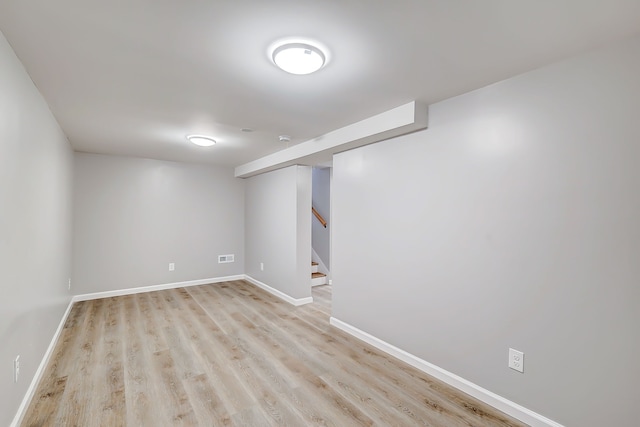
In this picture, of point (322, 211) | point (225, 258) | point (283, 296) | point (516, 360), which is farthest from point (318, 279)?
point (516, 360)

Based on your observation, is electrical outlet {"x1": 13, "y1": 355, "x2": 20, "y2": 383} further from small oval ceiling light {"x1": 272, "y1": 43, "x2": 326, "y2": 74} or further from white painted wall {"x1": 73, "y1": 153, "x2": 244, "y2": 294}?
white painted wall {"x1": 73, "y1": 153, "x2": 244, "y2": 294}

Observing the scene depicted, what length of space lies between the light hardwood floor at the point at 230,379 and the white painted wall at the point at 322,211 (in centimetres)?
214

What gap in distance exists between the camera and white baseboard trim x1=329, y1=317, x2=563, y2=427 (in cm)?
191

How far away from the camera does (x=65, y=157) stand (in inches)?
144

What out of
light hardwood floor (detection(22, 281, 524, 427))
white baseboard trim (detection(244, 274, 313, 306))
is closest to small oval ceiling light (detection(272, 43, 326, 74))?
light hardwood floor (detection(22, 281, 524, 427))

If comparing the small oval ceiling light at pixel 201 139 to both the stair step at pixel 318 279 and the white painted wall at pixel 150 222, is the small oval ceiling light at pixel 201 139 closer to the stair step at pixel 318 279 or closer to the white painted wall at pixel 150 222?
the white painted wall at pixel 150 222

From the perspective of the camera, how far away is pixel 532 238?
194cm

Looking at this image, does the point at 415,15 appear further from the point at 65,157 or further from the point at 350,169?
the point at 65,157

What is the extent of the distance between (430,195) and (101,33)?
2436 millimetres

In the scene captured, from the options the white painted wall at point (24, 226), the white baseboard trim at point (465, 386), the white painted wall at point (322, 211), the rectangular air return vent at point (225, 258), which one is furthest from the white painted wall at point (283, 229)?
the white painted wall at point (24, 226)

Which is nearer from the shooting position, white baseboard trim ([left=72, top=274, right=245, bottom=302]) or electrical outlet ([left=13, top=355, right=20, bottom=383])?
electrical outlet ([left=13, top=355, right=20, bottom=383])

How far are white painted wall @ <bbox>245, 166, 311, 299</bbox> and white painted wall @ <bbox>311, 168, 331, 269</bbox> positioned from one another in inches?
48.7

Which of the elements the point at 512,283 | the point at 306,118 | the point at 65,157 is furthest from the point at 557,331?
the point at 65,157

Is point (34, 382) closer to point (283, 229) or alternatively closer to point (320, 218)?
point (283, 229)
